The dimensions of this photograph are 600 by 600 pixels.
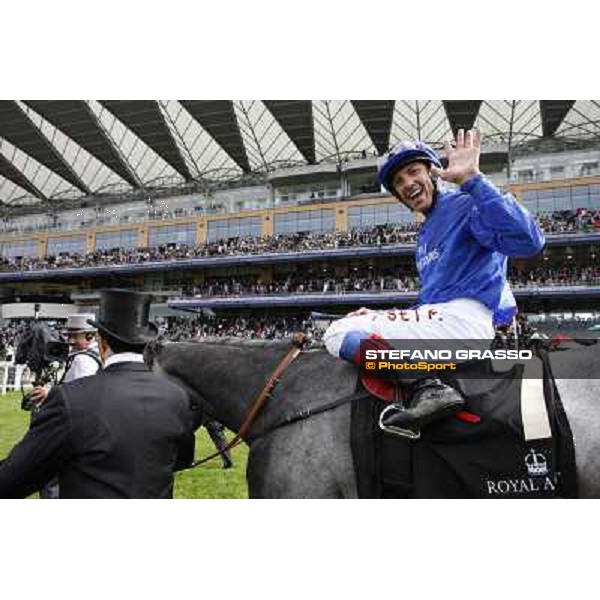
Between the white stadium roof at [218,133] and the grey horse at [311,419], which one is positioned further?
the white stadium roof at [218,133]

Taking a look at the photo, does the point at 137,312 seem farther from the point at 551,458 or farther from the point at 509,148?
the point at 509,148

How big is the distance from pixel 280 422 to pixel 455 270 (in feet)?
3.48

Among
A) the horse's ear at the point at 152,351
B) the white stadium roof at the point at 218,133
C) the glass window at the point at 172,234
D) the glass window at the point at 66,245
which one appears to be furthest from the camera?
the glass window at the point at 172,234

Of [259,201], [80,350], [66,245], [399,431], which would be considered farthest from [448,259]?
[66,245]

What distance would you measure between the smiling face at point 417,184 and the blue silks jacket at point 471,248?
53mm

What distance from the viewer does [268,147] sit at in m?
8.27

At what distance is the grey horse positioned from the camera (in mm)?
1991

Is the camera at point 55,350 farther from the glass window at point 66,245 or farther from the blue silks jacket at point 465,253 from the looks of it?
the blue silks jacket at point 465,253

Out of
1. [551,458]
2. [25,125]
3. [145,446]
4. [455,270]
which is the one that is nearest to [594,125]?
[455,270]

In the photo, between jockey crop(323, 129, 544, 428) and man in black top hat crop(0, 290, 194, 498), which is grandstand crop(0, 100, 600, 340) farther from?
A: man in black top hat crop(0, 290, 194, 498)

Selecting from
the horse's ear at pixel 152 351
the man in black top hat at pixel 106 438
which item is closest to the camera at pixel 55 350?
the horse's ear at pixel 152 351

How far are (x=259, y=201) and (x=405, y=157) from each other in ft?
18.9

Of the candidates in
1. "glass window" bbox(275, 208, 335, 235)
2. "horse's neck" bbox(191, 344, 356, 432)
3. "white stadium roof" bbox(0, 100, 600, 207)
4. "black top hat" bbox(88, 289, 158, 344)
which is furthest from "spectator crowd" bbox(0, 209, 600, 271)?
"black top hat" bbox(88, 289, 158, 344)

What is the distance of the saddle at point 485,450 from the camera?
1.93m
